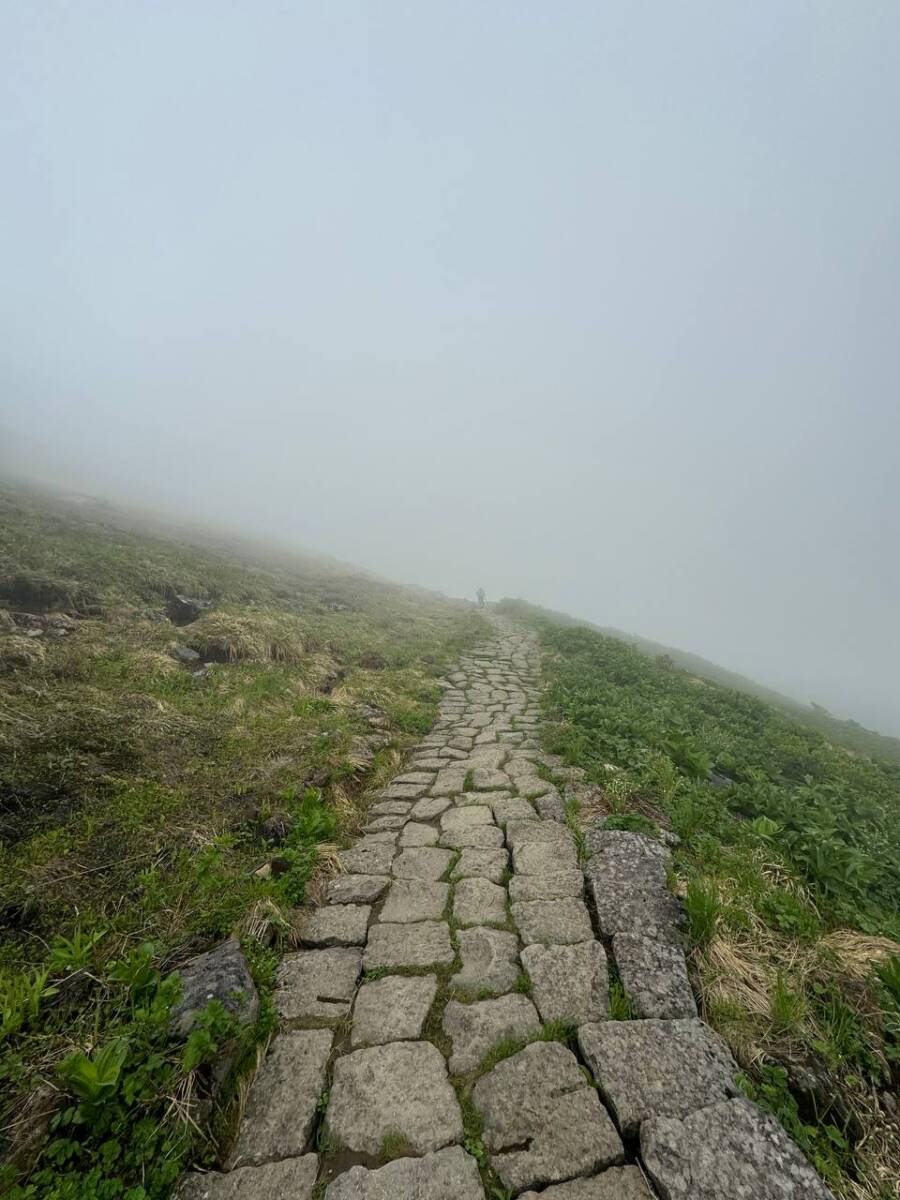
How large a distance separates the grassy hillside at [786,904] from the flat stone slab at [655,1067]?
19 cm

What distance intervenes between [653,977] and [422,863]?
209 cm

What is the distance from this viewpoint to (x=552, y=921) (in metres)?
3.65

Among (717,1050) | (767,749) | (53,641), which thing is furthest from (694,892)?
(53,641)

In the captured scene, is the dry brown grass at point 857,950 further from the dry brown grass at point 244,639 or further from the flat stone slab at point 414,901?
the dry brown grass at point 244,639

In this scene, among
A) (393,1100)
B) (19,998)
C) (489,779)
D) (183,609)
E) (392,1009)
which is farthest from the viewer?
(183,609)

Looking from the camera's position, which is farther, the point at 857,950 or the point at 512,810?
the point at 512,810

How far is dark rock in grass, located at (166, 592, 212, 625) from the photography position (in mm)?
10483

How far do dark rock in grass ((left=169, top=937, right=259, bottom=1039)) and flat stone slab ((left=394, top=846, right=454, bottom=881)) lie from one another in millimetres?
1583

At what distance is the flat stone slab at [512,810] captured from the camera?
5.10m

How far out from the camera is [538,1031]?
280 cm

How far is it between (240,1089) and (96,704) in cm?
479

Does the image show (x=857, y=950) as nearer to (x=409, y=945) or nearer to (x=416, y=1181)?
(x=409, y=945)

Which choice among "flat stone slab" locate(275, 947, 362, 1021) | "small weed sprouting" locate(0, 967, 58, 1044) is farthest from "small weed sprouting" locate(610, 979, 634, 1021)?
"small weed sprouting" locate(0, 967, 58, 1044)

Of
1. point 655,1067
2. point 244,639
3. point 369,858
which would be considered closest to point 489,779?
point 369,858
